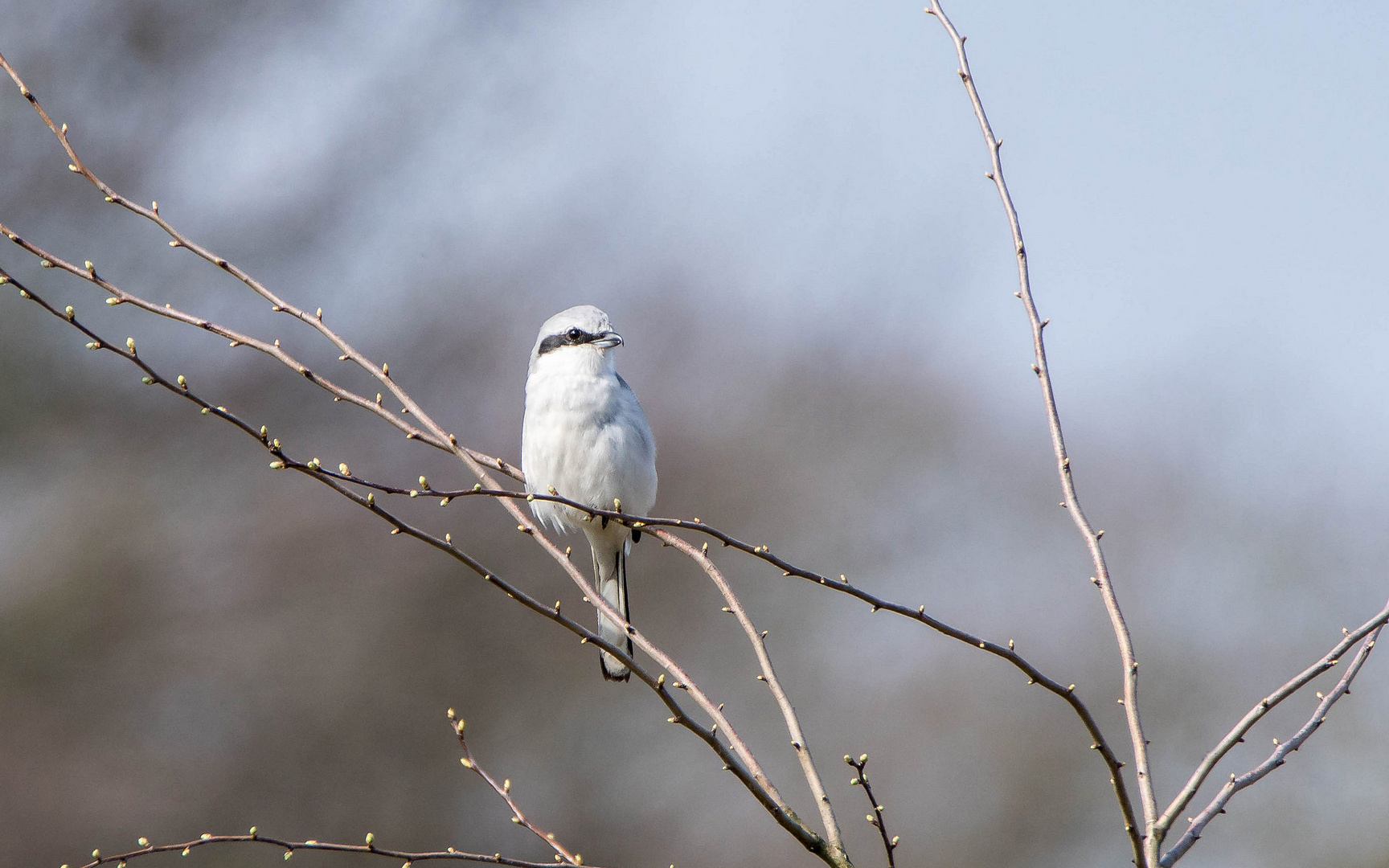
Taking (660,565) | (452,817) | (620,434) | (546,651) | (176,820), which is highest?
(660,565)

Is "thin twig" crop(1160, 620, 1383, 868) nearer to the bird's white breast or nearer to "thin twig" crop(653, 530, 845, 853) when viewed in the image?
"thin twig" crop(653, 530, 845, 853)

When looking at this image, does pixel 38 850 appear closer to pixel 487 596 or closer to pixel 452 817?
pixel 452 817

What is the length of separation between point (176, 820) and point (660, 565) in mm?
5801

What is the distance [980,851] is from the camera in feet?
40.7

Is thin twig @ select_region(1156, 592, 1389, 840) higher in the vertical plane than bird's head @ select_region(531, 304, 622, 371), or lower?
lower

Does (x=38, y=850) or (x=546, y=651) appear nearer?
(x=38, y=850)

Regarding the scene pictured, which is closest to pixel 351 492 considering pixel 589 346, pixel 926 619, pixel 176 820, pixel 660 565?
pixel 926 619

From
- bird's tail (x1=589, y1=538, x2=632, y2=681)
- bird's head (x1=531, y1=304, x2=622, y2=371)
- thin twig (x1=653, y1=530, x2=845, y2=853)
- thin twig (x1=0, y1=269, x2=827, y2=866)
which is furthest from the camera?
bird's tail (x1=589, y1=538, x2=632, y2=681)

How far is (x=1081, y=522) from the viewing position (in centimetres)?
200

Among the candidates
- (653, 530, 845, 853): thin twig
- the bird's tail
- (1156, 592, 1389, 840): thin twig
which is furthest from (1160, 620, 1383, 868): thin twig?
the bird's tail

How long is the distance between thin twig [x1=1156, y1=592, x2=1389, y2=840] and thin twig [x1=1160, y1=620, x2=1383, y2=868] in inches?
0.9

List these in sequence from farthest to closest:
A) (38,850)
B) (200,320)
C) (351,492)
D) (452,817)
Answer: (452,817), (38,850), (200,320), (351,492)

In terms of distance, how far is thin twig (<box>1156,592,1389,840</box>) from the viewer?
5.45 feet

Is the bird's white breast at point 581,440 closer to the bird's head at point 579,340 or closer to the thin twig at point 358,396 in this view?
the bird's head at point 579,340
